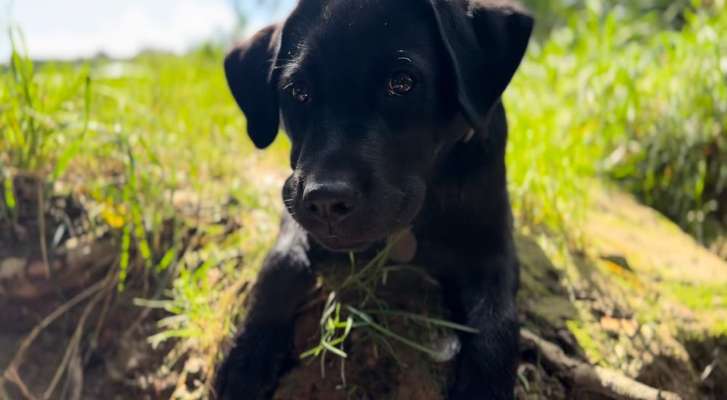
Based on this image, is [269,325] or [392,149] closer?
[392,149]

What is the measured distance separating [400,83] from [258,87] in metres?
0.52

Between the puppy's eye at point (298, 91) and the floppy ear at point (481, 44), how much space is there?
39 cm

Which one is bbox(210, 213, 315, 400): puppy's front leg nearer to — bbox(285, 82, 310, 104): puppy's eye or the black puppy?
the black puppy

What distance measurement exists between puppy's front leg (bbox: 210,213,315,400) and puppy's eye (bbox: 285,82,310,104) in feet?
1.65

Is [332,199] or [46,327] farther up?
[332,199]

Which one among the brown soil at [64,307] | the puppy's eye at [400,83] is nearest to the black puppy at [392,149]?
the puppy's eye at [400,83]

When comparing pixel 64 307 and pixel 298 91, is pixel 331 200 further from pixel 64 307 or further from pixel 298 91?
pixel 64 307

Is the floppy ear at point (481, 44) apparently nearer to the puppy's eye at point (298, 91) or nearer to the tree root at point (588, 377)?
the puppy's eye at point (298, 91)

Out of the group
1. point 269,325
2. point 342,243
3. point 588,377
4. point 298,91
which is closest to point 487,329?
point 588,377

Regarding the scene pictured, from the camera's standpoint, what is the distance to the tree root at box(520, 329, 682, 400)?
7.53ft

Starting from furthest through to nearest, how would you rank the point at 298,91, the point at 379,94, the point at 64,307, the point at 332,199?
the point at 64,307
the point at 298,91
the point at 379,94
the point at 332,199

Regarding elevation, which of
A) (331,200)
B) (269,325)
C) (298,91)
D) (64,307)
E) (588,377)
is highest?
(298,91)

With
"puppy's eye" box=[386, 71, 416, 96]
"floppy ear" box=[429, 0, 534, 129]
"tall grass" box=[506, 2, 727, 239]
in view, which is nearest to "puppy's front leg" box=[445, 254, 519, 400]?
"floppy ear" box=[429, 0, 534, 129]

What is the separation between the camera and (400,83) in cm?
202
